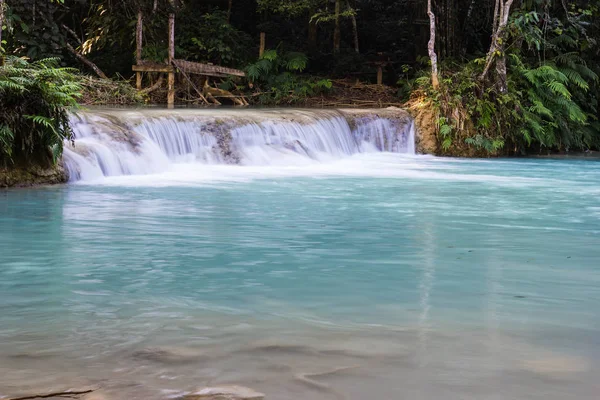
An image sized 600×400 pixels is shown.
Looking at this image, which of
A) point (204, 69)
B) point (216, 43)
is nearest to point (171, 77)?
point (204, 69)

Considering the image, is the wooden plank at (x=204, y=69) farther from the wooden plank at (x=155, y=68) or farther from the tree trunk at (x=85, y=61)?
the tree trunk at (x=85, y=61)

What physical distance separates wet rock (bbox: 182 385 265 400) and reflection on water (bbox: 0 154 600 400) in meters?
0.07

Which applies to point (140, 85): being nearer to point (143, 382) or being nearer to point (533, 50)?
point (533, 50)

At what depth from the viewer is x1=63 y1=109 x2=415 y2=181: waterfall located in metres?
13.5

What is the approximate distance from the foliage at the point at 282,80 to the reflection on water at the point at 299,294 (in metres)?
13.2

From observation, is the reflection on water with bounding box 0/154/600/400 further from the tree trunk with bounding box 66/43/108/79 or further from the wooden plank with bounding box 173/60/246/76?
the tree trunk with bounding box 66/43/108/79

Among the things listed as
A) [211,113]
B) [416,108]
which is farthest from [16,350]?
[416,108]

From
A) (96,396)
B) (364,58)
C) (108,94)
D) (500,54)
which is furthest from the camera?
(364,58)

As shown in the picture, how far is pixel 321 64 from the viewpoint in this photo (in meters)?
27.8

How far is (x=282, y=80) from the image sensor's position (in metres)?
25.0

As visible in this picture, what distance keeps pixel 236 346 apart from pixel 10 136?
7.39 meters

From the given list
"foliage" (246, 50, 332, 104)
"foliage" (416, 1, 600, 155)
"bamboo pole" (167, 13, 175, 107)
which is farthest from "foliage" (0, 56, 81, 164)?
"foliage" (246, 50, 332, 104)

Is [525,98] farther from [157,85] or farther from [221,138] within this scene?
[157,85]

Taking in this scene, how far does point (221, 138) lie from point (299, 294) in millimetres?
10300
